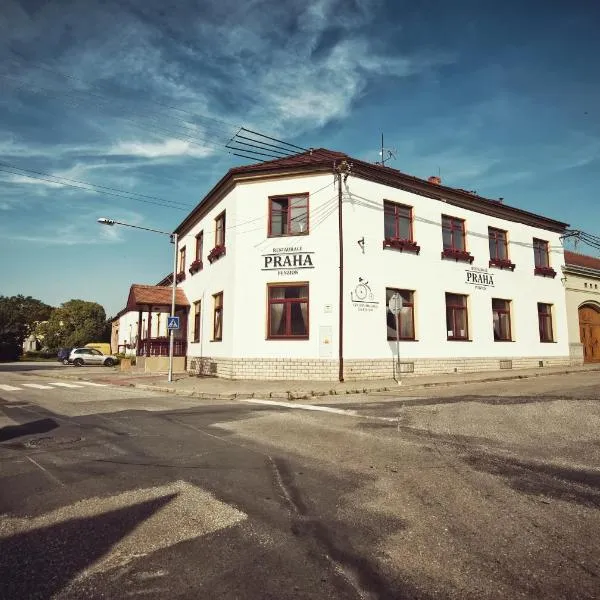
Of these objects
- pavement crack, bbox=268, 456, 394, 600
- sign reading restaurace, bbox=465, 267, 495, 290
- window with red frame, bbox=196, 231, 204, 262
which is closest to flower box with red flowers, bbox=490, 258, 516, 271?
sign reading restaurace, bbox=465, 267, 495, 290

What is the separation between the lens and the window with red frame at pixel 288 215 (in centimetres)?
1645

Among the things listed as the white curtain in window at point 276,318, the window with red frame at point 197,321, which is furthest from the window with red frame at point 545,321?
the window with red frame at point 197,321

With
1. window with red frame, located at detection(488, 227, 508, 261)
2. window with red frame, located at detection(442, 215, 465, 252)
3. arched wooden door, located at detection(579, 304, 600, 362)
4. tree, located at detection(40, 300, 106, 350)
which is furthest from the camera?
tree, located at detection(40, 300, 106, 350)

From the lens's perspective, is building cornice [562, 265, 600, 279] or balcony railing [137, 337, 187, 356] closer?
balcony railing [137, 337, 187, 356]

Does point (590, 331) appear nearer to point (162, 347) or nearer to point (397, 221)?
point (397, 221)

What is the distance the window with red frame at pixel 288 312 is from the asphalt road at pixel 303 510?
8.42 metres

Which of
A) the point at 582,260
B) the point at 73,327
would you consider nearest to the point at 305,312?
the point at 582,260

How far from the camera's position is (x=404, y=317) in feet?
56.6

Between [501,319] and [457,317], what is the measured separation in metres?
3.13

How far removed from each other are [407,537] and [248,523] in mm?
1237

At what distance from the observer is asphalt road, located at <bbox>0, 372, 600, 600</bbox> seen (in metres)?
2.52

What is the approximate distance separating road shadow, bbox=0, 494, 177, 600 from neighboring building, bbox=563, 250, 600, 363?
24929mm

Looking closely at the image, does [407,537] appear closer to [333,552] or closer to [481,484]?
[333,552]

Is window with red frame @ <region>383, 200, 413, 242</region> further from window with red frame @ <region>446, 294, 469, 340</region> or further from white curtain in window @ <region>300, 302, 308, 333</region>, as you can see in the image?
white curtain in window @ <region>300, 302, 308, 333</region>
